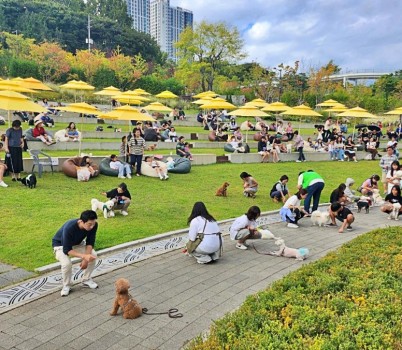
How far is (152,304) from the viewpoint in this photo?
6.02m

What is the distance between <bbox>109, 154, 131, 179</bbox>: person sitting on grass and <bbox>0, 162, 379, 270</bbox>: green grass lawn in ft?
1.18

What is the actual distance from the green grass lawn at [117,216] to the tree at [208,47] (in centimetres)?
3543

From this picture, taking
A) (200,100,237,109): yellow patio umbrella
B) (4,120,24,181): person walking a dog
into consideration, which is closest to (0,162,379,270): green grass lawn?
(4,120,24,181): person walking a dog

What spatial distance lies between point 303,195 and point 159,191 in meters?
4.51

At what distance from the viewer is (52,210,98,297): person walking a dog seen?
5.94m

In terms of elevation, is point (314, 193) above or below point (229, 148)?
below

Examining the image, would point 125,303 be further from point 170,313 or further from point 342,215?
point 342,215

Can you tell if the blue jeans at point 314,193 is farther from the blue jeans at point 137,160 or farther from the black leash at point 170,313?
the black leash at point 170,313

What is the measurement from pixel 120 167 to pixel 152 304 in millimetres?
9218

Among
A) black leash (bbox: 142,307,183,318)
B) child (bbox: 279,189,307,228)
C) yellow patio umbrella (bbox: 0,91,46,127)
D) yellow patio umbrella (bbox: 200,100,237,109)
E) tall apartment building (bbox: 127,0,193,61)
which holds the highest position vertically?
tall apartment building (bbox: 127,0,193,61)

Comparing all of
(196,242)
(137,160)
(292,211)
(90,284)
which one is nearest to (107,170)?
(137,160)

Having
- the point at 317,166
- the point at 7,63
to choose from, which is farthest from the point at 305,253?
the point at 7,63

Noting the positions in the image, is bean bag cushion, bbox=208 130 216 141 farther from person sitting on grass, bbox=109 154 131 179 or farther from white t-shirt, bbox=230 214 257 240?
white t-shirt, bbox=230 214 257 240

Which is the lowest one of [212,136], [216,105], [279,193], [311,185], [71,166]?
[279,193]
